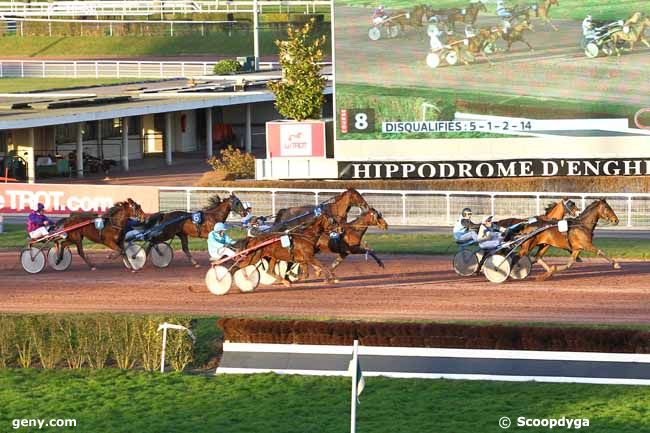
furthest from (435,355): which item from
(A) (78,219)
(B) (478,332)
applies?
(A) (78,219)

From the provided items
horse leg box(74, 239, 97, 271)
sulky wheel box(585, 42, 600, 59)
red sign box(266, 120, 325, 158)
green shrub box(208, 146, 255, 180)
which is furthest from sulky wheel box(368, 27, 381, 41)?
horse leg box(74, 239, 97, 271)

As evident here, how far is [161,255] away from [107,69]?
1749 inches

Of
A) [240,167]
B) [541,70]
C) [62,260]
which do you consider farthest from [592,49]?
→ [62,260]

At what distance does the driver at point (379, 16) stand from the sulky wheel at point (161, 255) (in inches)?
461

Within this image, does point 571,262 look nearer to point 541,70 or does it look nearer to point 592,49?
point 541,70

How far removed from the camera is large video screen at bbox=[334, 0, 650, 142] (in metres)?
33.0

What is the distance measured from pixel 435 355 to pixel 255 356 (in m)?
2.11

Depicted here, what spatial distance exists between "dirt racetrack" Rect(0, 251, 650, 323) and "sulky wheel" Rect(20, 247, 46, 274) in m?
0.20

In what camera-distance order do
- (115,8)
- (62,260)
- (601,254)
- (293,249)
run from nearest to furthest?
1. (293,249)
2. (601,254)
3. (62,260)
4. (115,8)

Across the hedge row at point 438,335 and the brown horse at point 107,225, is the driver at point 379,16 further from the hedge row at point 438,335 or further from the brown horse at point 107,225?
the hedge row at point 438,335

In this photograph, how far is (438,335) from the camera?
16.2 meters

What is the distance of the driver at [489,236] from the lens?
21469mm

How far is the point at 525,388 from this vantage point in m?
15.1

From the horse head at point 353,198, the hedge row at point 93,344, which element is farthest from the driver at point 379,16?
the hedge row at point 93,344
